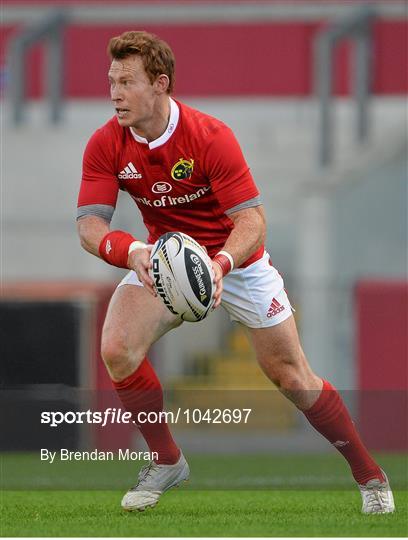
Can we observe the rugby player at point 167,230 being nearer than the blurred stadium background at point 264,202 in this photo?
Yes

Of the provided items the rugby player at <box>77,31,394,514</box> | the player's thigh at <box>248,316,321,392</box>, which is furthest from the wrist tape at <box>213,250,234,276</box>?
the player's thigh at <box>248,316,321,392</box>

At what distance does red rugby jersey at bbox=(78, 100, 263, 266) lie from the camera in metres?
6.09

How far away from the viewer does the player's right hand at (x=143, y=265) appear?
576 centimetres

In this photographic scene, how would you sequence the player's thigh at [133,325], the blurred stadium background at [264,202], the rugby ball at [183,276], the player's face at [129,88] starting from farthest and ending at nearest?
the blurred stadium background at [264,202] < the player's thigh at [133,325] < the player's face at [129,88] < the rugby ball at [183,276]

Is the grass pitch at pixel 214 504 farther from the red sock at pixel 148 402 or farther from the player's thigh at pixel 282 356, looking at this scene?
the player's thigh at pixel 282 356

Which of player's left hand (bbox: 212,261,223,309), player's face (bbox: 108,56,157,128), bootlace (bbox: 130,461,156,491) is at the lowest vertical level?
bootlace (bbox: 130,461,156,491)

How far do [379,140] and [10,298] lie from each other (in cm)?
486

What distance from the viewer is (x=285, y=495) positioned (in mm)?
7742

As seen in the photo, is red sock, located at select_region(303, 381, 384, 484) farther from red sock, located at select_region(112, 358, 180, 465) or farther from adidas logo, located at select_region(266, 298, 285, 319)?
red sock, located at select_region(112, 358, 180, 465)

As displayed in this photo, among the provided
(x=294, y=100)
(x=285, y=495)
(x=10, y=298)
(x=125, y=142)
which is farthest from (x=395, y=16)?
(x=125, y=142)

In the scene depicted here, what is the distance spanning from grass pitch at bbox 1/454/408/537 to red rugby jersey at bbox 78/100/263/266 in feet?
3.83

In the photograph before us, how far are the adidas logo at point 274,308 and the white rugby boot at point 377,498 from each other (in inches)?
33.3

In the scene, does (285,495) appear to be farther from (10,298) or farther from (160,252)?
(10,298)

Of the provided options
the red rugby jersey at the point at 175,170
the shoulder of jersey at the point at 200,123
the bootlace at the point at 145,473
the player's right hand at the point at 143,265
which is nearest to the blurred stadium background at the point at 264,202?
the bootlace at the point at 145,473
